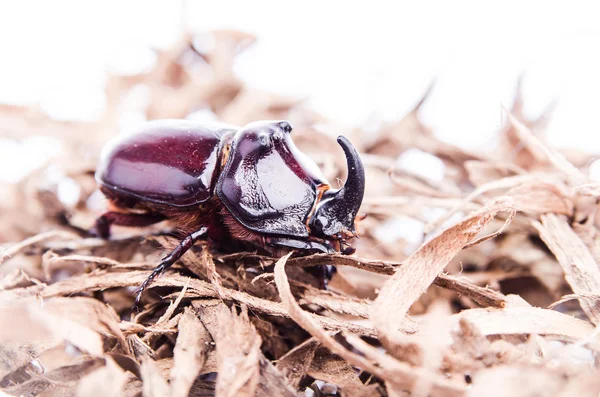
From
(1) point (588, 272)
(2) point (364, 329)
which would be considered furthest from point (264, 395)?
(1) point (588, 272)

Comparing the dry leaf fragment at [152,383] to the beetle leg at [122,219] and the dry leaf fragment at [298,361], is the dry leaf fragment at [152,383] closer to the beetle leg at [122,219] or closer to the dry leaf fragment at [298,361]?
the dry leaf fragment at [298,361]

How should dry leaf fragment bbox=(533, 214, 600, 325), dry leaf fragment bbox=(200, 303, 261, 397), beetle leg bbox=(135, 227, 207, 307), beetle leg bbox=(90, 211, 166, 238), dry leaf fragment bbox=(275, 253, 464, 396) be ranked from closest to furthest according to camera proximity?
dry leaf fragment bbox=(275, 253, 464, 396) < dry leaf fragment bbox=(200, 303, 261, 397) < dry leaf fragment bbox=(533, 214, 600, 325) < beetle leg bbox=(135, 227, 207, 307) < beetle leg bbox=(90, 211, 166, 238)

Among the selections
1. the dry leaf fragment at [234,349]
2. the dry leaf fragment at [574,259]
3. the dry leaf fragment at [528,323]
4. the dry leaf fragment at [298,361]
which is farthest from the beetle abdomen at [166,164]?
the dry leaf fragment at [574,259]

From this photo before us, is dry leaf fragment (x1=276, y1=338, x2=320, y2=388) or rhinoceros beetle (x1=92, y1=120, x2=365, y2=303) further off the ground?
rhinoceros beetle (x1=92, y1=120, x2=365, y2=303)

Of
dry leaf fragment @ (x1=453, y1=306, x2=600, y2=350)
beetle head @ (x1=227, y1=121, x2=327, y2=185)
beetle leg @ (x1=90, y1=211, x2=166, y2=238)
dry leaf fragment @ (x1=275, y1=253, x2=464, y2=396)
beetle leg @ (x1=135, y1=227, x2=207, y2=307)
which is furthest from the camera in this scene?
beetle leg @ (x1=90, y1=211, x2=166, y2=238)

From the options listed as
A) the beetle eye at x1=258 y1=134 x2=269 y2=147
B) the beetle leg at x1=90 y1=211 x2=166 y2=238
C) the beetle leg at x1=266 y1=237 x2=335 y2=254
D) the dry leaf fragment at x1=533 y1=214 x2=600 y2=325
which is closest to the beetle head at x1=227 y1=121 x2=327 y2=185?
the beetle eye at x1=258 y1=134 x2=269 y2=147

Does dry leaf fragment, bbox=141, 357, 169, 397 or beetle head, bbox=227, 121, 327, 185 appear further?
beetle head, bbox=227, 121, 327, 185

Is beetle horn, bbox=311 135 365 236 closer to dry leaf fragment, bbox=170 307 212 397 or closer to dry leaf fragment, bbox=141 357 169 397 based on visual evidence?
dry leaf fragment, bbox=170 307 212 397
